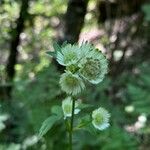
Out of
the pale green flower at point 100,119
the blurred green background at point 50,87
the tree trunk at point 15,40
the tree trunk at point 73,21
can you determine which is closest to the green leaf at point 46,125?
the pale green flower at point 100,119

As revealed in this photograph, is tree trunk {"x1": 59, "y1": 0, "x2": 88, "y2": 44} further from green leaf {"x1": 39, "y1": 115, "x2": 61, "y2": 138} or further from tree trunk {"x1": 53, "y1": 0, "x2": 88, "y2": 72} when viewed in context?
green leaf {"x1": 39, "y1": 115, "x2": 61, "y2": 138}

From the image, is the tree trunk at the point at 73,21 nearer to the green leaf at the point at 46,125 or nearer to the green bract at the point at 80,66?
the green leaf at the point at 46,125

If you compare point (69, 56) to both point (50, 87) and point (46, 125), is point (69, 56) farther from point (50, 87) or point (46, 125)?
point (50, 87)

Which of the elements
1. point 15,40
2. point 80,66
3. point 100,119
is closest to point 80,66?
point 80,66

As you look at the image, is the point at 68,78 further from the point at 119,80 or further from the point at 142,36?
the point at 142,36

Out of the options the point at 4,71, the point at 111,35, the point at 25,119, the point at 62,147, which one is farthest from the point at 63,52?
the point at 111,35

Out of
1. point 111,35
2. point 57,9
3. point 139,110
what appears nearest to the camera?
point 139,110

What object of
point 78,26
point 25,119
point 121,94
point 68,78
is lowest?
point 68,78
